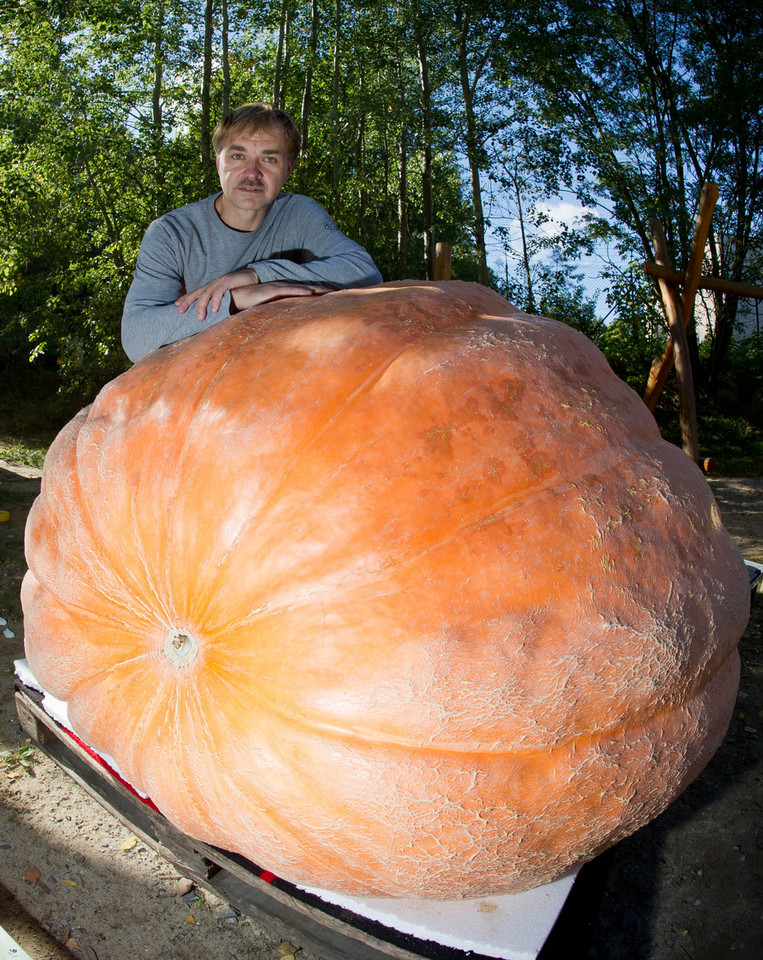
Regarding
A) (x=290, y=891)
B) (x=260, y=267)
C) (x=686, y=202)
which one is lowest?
(x=290, y=891)

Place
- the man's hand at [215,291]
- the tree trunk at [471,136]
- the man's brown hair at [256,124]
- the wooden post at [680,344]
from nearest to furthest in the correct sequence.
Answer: the man's hand at [215,291] → the man's brown hair at [256,124] → the wooden post at [680,344] → the tree trunk at [471,136]

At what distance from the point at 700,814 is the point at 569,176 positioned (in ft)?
47.2

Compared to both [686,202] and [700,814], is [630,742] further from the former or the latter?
[686,202]

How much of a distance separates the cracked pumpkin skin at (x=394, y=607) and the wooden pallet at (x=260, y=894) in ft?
0.56

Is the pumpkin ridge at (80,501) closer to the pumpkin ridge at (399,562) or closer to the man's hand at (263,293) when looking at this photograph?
the pumpkin ridge at (399,562)

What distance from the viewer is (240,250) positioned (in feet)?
8.26

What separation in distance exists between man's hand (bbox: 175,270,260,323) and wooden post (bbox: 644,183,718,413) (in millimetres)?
5160

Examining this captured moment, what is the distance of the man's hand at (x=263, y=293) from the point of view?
84.0 inches

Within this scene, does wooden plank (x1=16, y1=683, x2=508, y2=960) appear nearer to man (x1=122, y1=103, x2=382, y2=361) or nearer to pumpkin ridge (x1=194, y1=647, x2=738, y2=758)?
pumpkin ridge (x1=194, y1=647, x2=738, y2=758)

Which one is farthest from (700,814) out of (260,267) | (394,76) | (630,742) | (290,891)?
(394,76)

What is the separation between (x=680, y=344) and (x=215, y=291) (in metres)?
5.50

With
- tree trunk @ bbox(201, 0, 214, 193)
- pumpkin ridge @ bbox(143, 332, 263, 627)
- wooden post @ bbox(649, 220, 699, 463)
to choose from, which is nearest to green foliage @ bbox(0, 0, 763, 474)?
tree trunk @ bbox(201, 0, 214, 193)

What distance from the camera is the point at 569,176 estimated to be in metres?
14.6

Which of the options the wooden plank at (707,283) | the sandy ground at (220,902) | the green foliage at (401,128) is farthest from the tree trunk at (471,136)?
the sandy ground at (220,902)
